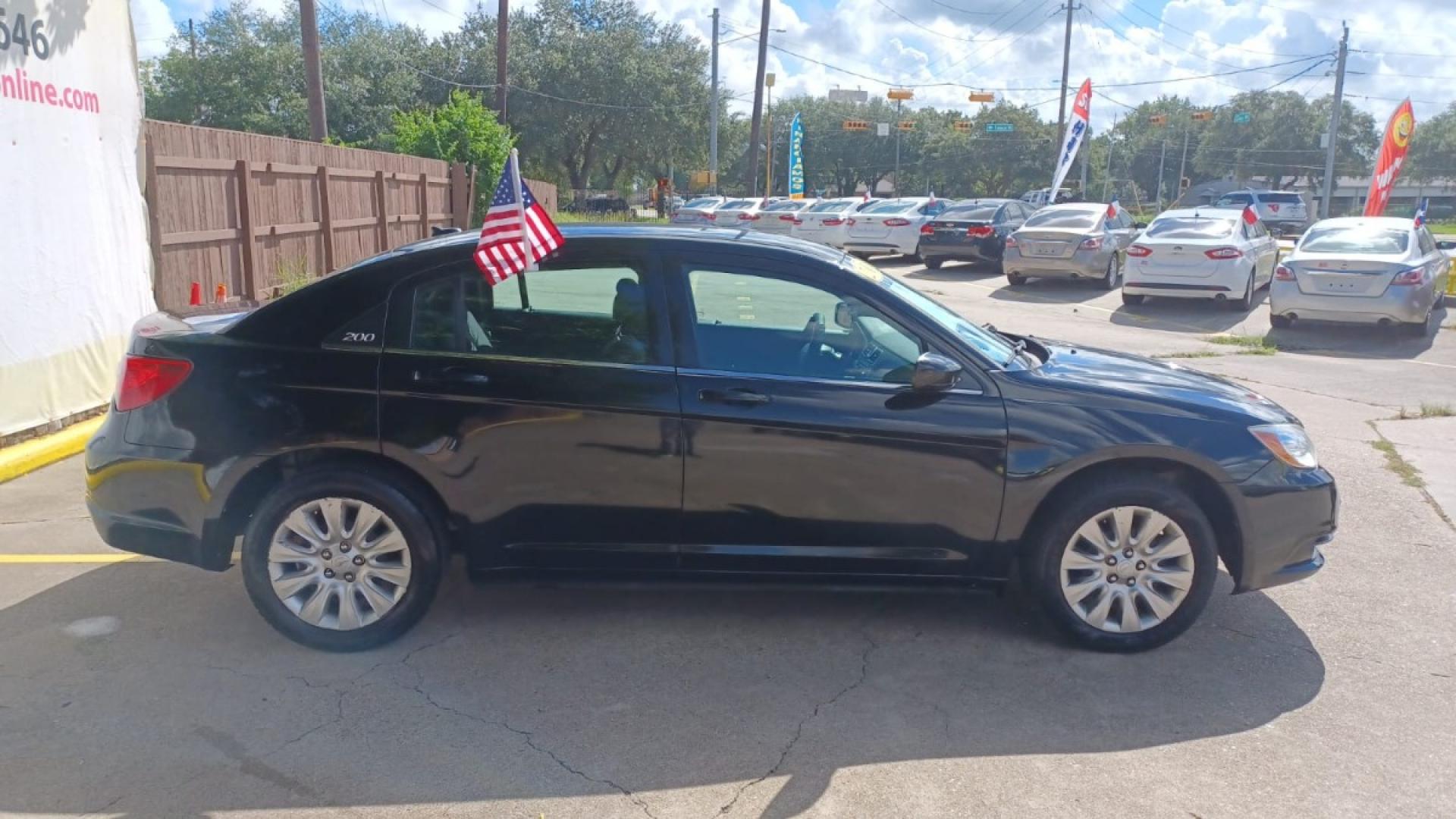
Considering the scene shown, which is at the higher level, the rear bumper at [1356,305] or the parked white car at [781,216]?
the parked white car at [781,216]

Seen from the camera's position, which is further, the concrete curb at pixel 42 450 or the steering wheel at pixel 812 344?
the concrete curb at pixel 42 450

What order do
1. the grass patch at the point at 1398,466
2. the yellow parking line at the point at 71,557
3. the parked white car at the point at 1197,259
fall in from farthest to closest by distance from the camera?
the parked white car at the point at 1197,259 < the grass patch at the point at 1398,466 < the yellow parking line at the point at 71,557

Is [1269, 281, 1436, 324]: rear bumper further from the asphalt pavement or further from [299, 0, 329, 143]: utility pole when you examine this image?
[299, 0, 329, 143]: utility pole

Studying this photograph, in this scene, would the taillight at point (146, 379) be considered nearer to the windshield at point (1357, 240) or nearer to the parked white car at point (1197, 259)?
the windshield at point (1357, 240)

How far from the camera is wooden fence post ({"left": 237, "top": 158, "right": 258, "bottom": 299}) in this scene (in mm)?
11539

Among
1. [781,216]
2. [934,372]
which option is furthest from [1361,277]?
[781,216]

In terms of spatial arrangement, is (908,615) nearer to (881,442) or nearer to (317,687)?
(881,442)

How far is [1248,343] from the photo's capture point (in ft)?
45.9

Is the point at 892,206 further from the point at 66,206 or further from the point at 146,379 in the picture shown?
the point at 146,379

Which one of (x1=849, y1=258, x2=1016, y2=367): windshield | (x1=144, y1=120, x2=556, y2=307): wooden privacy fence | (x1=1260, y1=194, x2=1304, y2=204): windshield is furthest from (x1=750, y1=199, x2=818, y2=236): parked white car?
(x1=1260, y1=194, x2=1304, y2=204): windshield

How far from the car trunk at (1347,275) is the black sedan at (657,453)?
10.5m

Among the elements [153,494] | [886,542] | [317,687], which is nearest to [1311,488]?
[886,542]

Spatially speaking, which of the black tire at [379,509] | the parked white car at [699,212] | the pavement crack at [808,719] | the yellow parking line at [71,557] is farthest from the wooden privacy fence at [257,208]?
the parked white car at [699,212]

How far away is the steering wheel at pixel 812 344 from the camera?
4.38 m
